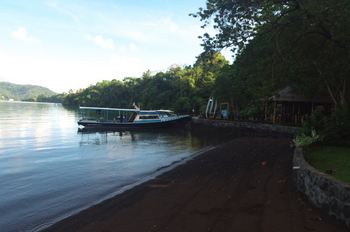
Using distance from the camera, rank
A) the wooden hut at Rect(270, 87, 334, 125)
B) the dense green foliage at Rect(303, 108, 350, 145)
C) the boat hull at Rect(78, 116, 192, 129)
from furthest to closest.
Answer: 1. the boat hull at Rect(78, 116, 192, 129)
2. the wooden hut at Rect(270, 87, 334, 125)
3. the dense green foliage at Rect(303, 108, 350, 145)

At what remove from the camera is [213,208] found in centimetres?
547

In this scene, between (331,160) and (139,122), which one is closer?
(331,160)

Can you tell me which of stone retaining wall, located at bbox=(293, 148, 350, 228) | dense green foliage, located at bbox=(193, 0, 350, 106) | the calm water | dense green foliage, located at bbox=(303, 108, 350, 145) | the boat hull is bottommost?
the calm water

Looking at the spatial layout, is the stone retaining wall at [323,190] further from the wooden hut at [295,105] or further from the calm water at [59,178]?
the wooden hut at [295,105]

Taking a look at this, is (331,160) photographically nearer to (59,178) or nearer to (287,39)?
(287,39)

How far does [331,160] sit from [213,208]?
164 inches

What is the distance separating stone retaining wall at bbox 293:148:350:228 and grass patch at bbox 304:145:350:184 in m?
0.56

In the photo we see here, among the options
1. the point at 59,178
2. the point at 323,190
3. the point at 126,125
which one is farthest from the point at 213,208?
the point at 126,125

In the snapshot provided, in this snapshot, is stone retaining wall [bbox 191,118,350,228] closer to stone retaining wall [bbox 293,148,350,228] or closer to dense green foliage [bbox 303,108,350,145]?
stone retaining wall [bbox 293,148,350,228]

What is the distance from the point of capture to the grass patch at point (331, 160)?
18.4 ft

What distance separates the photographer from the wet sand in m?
4.63

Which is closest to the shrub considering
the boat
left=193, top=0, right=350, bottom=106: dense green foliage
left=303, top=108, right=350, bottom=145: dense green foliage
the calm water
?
left=303, top=108, right=350, bottom=145: dense green foliage

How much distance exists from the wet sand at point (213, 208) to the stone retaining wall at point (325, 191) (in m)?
0.15

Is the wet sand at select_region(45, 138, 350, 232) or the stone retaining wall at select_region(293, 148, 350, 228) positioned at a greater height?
the stone retaining wall at select_region(293, 148, 350, 228)
